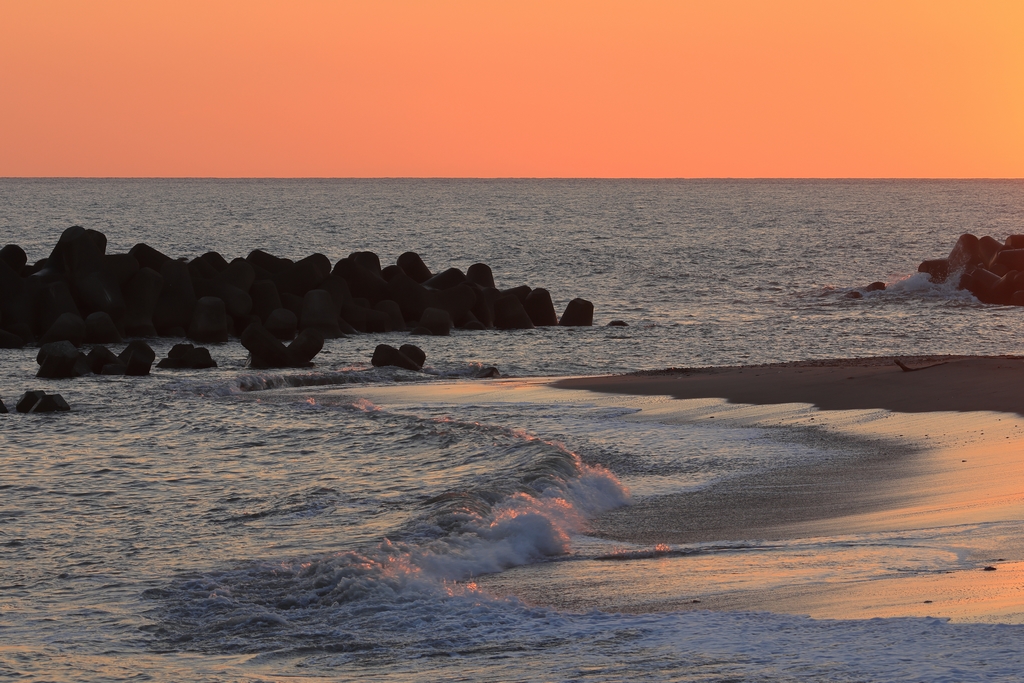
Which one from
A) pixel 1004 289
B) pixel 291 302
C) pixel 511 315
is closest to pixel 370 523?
pixel 291 302

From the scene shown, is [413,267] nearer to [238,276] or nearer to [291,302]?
[291,302]

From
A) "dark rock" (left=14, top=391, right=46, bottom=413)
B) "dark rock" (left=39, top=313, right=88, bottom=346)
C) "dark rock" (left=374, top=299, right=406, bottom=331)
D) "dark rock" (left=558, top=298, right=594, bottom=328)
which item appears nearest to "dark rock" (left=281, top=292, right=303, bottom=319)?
"dark rock" (left=374, top=299, right=406, bottom=331)

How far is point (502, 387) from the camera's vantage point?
1585 cm

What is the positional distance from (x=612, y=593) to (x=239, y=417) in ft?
26.6

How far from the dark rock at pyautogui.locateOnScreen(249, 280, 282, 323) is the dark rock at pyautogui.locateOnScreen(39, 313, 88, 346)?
3983 mm

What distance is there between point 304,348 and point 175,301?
5.52 meters

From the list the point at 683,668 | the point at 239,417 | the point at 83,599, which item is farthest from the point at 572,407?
the point at 683,668

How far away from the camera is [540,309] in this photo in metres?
27.1

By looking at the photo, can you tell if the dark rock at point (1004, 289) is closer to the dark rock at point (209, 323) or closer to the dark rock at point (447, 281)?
the dark rock at point (447, 281)

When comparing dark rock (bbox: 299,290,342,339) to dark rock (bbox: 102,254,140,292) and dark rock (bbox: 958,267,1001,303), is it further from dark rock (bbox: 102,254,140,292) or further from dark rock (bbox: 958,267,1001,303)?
dark rock (bbox: 958,267,1001,303)

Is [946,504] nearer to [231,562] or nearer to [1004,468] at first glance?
[1004,468]

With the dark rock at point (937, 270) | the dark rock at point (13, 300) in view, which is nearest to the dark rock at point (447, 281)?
the dark rock at point (13, 300)

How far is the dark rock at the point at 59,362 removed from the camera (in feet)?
56.0

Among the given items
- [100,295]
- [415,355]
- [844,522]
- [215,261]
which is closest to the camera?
[844,522]
